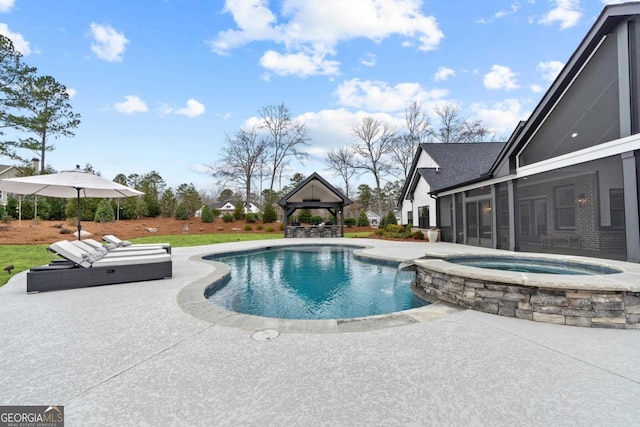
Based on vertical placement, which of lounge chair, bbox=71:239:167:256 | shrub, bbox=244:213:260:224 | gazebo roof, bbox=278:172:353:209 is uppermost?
gazebo roof, bbox=278:172:353:209

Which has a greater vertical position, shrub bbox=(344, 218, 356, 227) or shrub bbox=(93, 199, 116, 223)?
shrub bbox=(93, 199, 116, 223)

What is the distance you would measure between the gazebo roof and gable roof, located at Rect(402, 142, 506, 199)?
17.6 feet

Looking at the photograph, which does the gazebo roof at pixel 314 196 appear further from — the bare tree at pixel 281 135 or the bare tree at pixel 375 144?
the bare tree at pixel 281 135

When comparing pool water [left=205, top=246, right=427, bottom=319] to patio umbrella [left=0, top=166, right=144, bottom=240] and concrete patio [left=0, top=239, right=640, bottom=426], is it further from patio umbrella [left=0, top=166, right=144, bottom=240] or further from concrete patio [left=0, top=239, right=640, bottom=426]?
patio umbrella [left=0, top=166, right=144, bottom=240]

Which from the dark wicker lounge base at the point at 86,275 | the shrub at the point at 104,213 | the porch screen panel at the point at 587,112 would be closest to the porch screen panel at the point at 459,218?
the porch screen panel at the point at 587,112

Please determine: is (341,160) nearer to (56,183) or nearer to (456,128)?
(456,128)

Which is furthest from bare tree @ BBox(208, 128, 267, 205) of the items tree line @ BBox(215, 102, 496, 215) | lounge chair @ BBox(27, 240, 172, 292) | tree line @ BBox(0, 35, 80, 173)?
lounge chair @ BBox(27, 240, 172, 292)

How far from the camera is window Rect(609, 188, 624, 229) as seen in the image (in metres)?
6.50

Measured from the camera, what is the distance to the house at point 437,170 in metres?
16.8

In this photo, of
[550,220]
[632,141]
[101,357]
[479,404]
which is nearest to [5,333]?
[101,357]

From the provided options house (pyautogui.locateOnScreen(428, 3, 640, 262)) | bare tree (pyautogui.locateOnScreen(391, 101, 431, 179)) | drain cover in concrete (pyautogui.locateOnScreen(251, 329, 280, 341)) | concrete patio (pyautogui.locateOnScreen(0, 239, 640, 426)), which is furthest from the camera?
bare tree (pyautogui.locateOnScreen(391, 101, 431, 179))

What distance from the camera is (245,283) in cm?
710

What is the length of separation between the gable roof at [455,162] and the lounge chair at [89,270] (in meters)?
14.3

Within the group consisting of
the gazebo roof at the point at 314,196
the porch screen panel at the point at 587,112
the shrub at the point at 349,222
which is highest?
the porch screen panel at the point at 587,112
